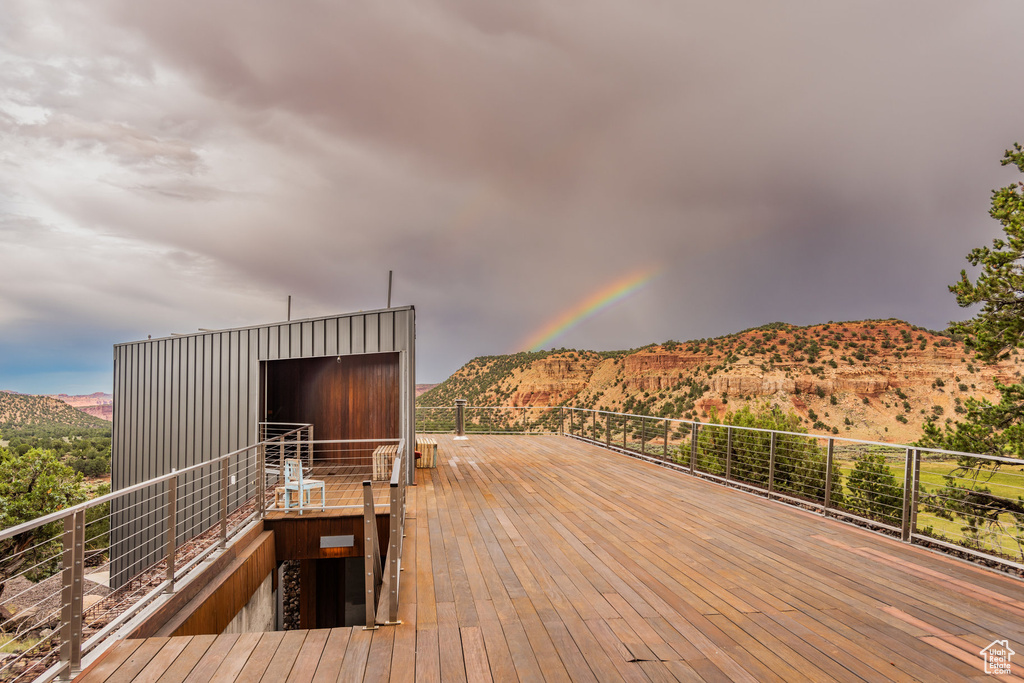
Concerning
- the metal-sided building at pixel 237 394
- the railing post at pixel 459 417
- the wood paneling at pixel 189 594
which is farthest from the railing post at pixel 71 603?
the railing post at pixel 459 417

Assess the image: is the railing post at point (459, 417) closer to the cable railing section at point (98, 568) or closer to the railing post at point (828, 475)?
the cable railing section at point (98, 568)

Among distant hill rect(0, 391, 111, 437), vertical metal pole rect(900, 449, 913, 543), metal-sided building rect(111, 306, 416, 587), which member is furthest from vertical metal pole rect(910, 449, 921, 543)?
distant hill rect(0, 391, 111, 437)

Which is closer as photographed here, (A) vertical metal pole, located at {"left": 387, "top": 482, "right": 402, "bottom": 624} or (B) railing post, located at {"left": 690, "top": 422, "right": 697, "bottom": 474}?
(A) vertical metal pole, located at {"left": 387, "top": 482, "right": 402, "bottom": 624}

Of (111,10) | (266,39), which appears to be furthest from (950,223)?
(111,10)

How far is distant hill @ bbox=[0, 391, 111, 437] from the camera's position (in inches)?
1369

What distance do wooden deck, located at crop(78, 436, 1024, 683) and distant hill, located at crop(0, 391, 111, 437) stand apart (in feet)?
141

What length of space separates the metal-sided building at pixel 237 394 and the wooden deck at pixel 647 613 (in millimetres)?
3646

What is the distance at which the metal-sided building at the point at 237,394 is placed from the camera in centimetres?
791

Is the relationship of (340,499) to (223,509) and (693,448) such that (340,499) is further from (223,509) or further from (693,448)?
(693,448)

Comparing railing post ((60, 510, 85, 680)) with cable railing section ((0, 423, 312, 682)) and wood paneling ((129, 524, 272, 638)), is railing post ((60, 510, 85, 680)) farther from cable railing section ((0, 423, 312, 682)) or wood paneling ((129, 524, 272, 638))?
wood paneling ((129, 524, 272, 638))

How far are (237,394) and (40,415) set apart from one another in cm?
4391

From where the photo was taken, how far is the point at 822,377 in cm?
3241

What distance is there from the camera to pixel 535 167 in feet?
65.2

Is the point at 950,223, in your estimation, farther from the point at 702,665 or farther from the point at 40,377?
the point at 40,377
